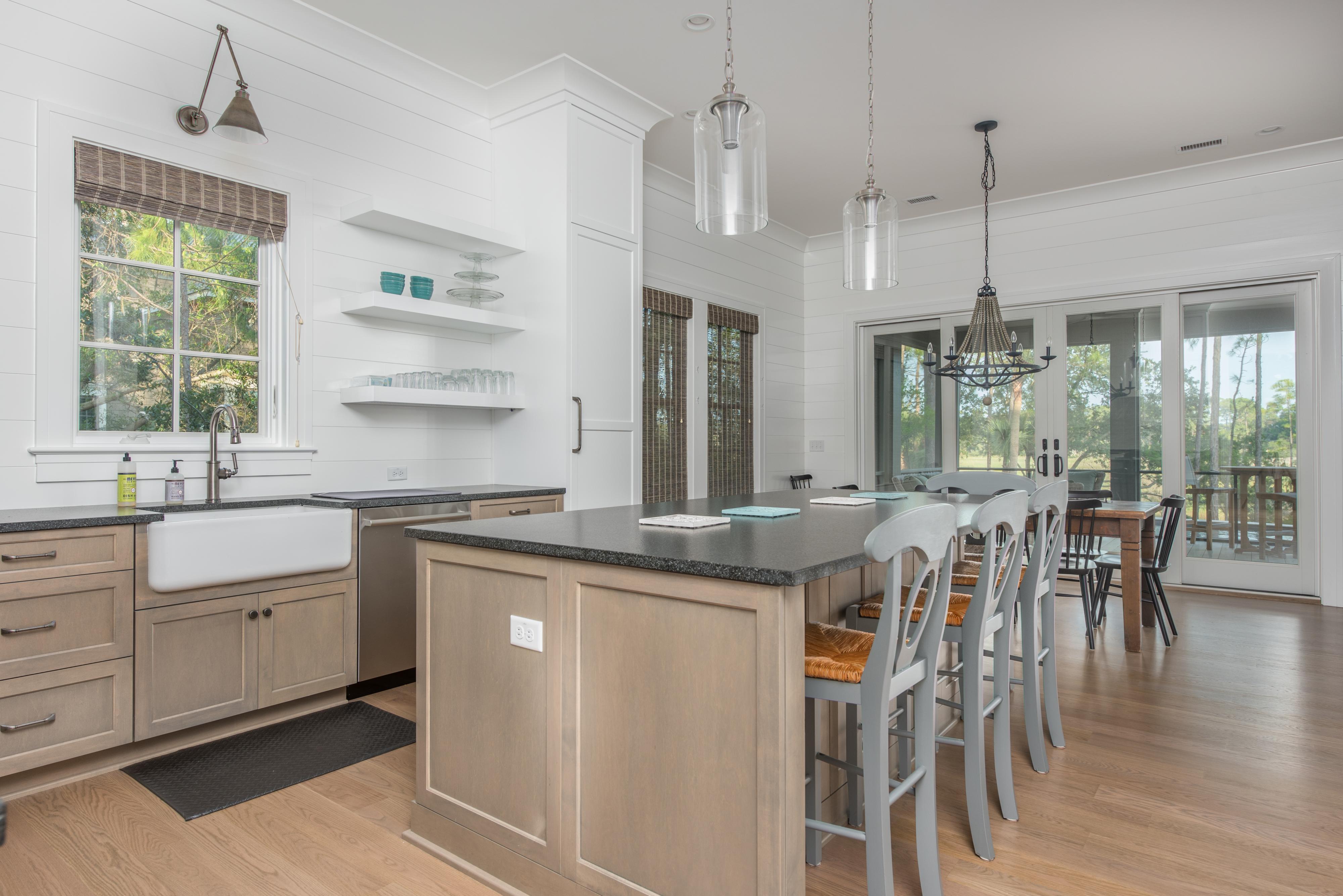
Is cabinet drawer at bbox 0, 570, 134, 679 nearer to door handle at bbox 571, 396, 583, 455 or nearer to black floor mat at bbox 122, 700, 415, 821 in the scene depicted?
black floor mat at bbox 122, 700, 415, 821

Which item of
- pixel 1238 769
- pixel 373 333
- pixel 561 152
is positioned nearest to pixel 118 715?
pixel 373 333

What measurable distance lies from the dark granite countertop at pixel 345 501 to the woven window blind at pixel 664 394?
1491 mm

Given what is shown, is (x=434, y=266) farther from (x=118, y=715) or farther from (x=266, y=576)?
(x=118, y=715)

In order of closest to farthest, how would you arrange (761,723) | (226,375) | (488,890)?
(761,723), (488,890), (226,375)

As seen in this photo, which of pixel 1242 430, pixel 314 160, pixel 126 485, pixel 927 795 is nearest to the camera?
pixel 927 795

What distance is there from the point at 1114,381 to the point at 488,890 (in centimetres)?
568

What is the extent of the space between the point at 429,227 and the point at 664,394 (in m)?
2.23

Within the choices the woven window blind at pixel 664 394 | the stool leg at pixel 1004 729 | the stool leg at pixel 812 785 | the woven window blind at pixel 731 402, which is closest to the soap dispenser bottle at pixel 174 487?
the stool leg at pixel 812 785

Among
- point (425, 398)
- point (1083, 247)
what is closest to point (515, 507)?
point (425, 398)

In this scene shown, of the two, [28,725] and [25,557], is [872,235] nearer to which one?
[25,557]

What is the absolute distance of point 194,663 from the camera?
281cm

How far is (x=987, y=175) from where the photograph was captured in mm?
5699

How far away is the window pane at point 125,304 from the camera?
3127 mm

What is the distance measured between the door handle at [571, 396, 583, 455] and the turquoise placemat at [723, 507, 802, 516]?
5.56 feet
